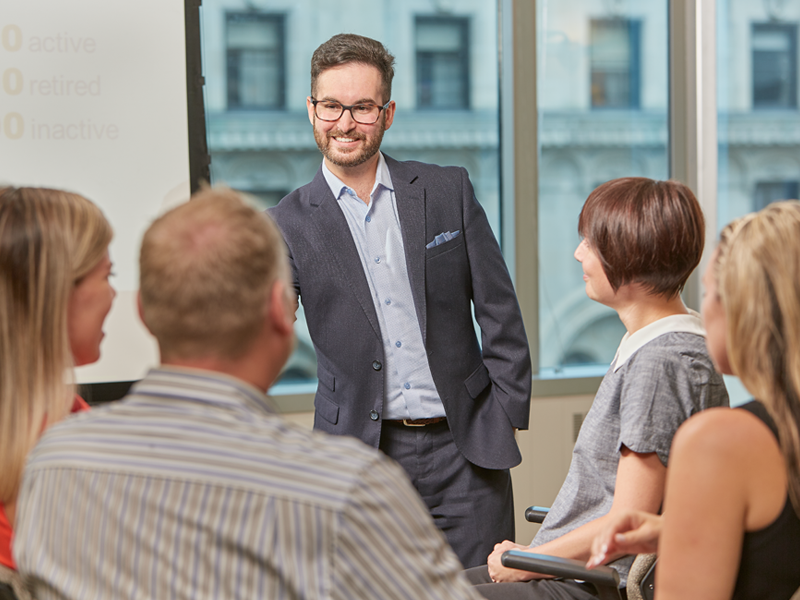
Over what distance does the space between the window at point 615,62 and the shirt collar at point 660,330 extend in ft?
8.35

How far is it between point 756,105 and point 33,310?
407 centimetres

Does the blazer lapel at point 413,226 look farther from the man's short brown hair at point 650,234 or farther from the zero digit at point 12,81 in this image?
the zero digit at point 12,81

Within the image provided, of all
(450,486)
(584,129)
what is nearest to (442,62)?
(584,129)

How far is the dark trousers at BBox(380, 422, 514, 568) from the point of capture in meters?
2.15

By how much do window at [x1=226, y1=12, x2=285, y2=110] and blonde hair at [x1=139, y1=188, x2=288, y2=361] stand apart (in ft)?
8.97

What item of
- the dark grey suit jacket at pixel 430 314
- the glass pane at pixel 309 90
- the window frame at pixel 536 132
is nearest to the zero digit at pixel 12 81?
the glass pane at pixel 309 90

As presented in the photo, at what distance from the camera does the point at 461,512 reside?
7.13 feet

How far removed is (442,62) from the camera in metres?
3.73

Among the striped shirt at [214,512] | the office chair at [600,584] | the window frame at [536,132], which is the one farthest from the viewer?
the window frame at [536,132]

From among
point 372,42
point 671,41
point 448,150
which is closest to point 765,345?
point 372,42

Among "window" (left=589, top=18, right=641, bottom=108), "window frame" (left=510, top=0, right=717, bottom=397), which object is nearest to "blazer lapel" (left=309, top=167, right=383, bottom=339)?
"window frame" (left=510, top=0, right=717, bottom=397)

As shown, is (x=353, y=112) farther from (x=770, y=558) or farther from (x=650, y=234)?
(x=770, y=558)

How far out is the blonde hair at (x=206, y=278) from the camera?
0.84m

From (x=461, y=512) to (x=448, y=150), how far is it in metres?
2.04
